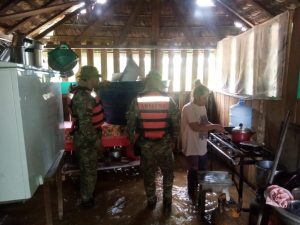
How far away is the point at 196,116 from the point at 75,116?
1649 mm

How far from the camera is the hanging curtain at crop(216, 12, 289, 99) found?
2.92 meters

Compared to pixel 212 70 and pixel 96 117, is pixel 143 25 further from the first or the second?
pixel 96 117

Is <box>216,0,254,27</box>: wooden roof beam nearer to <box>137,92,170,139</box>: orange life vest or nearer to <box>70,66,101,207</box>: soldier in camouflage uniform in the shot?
<box>137,92,170,139</box>: orange life vest

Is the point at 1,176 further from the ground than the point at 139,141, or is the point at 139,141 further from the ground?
the point at 1,176

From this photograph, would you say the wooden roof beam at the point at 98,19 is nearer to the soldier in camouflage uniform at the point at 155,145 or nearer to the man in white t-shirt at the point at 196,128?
the soldier in camouflage uniform at the point at 155,145

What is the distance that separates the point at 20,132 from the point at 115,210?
2.20 m

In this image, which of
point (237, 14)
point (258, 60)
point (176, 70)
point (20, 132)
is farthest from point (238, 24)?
point (20, 132)

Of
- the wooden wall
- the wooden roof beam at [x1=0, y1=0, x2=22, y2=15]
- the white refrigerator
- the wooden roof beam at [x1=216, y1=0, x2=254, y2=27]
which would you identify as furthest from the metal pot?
the wooden roof beam at [x1=0, y1=0, x2=22, y2=15]

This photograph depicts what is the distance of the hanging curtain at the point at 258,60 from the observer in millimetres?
2918

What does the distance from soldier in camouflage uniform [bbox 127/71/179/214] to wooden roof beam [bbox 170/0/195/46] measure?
250 centimetres

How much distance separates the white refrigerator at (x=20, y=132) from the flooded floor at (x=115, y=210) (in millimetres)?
1479

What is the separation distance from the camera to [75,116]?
10.6ft

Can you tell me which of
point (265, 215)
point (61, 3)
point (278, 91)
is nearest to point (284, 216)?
point (265, 215)

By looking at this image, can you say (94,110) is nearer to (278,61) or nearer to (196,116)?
(196,116)
